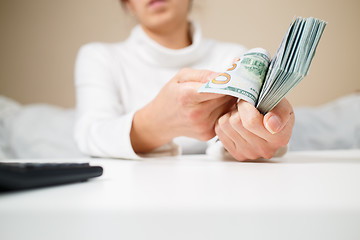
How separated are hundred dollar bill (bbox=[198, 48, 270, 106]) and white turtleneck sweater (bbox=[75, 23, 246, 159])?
1.37 ft

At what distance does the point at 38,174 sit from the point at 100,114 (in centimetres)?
57

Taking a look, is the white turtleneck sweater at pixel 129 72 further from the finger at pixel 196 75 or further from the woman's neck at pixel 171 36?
the finger at pixel 196 75

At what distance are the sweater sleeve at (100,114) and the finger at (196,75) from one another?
0.19 metres

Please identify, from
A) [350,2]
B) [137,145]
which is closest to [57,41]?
[137,145]

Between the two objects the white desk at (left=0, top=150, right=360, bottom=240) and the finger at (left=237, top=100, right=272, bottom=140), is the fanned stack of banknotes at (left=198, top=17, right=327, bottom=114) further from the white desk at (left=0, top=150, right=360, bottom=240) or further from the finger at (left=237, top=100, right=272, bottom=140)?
the white desk at (left=0, top=150, right=360, bottom=240)

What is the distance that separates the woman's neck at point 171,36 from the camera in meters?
1.07

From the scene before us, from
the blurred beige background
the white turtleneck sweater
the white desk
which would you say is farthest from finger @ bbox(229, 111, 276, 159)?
the blurred beige background

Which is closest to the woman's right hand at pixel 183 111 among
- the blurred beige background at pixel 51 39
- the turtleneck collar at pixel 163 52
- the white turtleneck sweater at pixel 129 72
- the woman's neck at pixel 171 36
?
the white turtleneck sweater at pixel 129 72

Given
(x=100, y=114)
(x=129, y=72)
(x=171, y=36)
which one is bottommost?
(x=100, y=114)

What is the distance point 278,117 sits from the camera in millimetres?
382

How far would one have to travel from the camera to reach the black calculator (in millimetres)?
219

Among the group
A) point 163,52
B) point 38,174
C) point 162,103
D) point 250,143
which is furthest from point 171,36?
point 38,174

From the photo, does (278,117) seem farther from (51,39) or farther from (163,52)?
(51,39)

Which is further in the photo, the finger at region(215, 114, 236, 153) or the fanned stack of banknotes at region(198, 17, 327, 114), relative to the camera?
the finger at region(215, 114, 236, 153)
